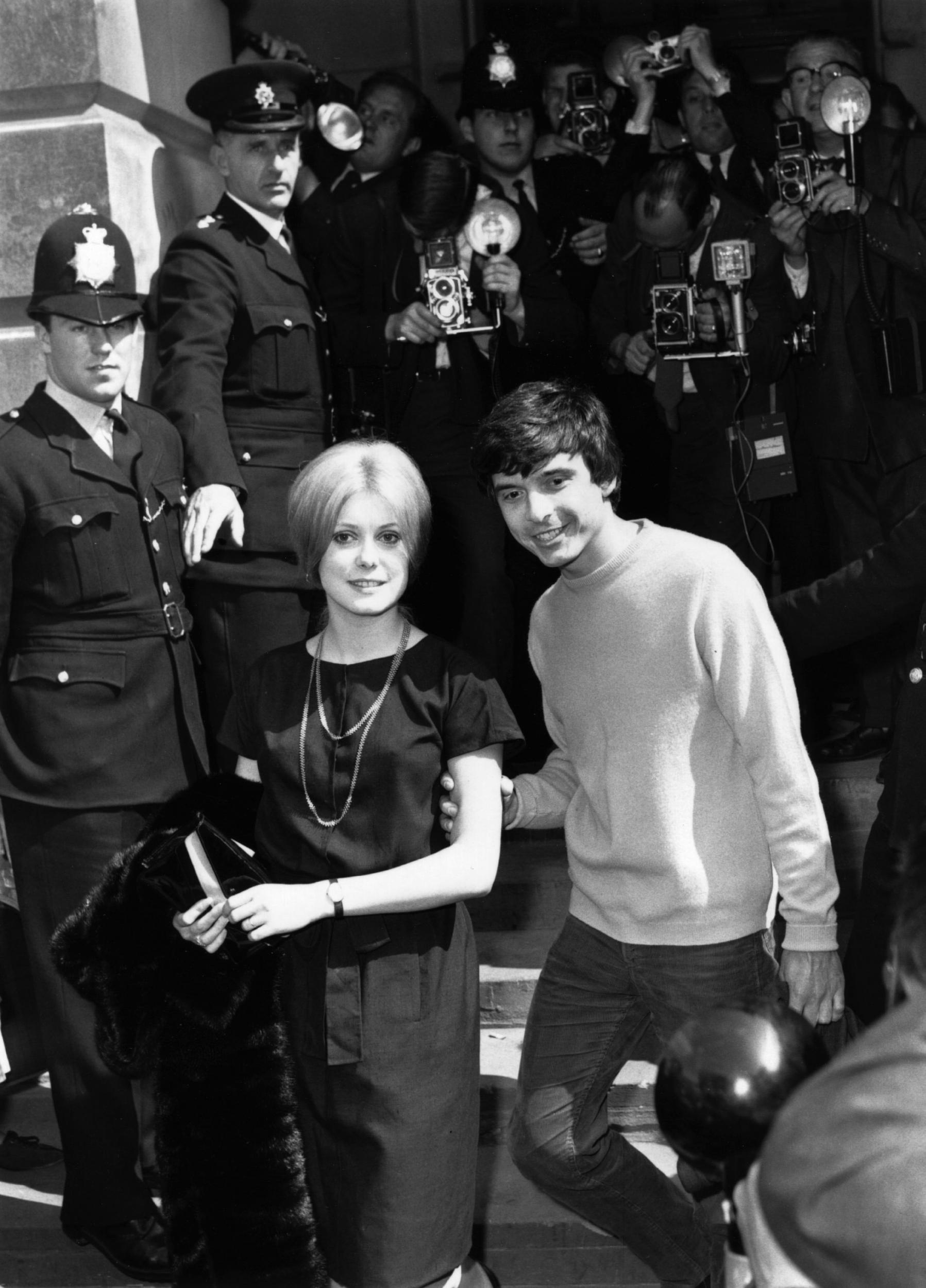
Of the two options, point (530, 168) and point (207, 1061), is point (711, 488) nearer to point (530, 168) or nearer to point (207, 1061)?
point (530, 168)

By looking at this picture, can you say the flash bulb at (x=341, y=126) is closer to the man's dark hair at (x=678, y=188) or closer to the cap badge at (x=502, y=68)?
the cap badge at (x=502, y=68)

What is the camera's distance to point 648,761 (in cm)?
308

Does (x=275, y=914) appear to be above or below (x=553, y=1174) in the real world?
above

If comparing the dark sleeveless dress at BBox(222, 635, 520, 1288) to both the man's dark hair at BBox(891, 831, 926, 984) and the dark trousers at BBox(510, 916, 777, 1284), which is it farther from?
the man's dark hair at BBox(891, 831, 926, 984)

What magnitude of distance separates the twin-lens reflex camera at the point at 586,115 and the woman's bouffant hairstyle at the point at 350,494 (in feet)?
9.63

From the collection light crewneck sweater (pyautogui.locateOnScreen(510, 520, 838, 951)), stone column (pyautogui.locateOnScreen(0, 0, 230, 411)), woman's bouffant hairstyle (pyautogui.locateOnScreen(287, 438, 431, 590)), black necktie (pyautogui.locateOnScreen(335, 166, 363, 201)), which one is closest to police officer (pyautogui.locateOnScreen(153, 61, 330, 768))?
stone column (pyautogui.locateOnScreen(0, 0, 230, 411))

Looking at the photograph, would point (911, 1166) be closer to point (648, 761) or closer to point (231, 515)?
point (648, 761)

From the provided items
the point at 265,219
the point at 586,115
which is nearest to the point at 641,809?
the point at 265,219

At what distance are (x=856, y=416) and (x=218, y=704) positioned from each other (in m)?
2.20

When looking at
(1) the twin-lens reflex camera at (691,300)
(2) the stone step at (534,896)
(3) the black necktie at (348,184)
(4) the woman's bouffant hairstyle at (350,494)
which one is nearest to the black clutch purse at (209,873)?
(4) the woman's bouffant hairstyle at (350,494)

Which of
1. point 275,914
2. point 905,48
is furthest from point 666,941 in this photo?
point 905,48

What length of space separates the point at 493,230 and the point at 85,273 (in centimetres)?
142

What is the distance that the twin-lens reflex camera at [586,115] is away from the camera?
568 cm

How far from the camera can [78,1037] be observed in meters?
3.82
